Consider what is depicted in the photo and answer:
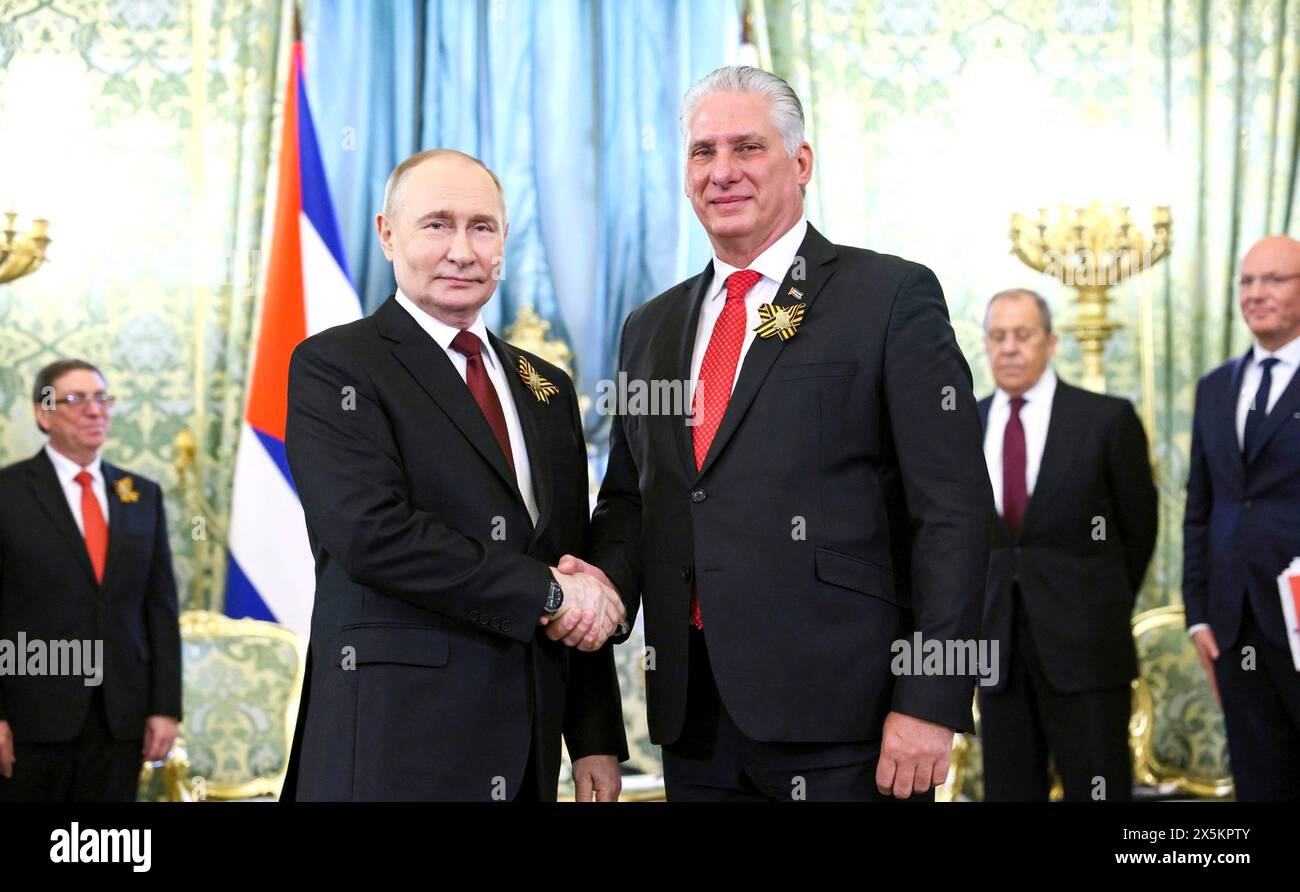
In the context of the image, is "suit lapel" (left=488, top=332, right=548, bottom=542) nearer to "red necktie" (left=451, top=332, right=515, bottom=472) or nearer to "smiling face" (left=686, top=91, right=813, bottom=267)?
"red necktie" (left=451, top=332, right=515, bottom=472)

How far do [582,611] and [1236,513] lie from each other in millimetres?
2821

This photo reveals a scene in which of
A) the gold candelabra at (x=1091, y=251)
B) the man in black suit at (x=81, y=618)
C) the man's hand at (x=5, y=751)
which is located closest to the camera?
the man's hand at (x=5, y=751)

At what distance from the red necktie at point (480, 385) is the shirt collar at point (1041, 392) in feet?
Result: 9.27

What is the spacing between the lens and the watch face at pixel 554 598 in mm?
2455

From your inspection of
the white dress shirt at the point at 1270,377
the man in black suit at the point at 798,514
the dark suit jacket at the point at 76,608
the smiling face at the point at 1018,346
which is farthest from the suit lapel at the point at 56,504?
the white dress shirt at the point at 1270,377

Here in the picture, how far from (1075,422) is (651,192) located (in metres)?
2.00

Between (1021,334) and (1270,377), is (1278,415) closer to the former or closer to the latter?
(1270,377)

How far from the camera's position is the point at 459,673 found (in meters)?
2.46

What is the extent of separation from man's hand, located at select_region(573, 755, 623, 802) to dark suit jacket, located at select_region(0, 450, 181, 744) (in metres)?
2.34

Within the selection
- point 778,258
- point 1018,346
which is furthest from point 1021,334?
point 778,258

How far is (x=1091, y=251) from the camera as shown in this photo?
5785mm

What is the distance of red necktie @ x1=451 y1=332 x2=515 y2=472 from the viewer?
8.69 ft

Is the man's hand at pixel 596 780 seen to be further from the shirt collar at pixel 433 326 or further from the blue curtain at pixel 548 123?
the blue curtain at pixel 548 123
